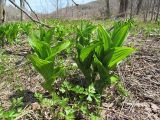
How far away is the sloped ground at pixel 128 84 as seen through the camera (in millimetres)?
2488

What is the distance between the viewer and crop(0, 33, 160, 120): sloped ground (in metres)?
2.49

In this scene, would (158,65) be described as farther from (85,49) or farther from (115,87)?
(85,49)

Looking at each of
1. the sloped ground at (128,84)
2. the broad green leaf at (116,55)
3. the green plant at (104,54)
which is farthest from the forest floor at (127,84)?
the broad green leaf at (116,55)

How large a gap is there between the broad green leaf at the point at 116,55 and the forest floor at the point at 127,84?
341 millimetres

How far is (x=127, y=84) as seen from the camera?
286cm

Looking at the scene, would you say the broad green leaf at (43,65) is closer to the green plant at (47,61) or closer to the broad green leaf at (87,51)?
the green plant at (47,61)

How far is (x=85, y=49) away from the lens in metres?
2.46

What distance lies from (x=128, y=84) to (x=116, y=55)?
0.51 metres

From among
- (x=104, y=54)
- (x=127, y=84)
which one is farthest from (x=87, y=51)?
Result: (x=127, y=84)

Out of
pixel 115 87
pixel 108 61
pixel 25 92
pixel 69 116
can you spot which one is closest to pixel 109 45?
pixel 108 61

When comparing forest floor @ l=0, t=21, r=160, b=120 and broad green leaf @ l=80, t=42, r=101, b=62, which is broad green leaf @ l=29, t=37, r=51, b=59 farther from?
forest floor @ l=0, t=21, r=160, b=120

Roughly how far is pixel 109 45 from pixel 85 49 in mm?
185

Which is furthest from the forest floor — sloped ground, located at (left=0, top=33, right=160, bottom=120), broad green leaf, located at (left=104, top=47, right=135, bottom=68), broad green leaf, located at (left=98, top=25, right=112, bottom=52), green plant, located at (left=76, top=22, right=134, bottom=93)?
broad green leaf, located at (left=98, top=25, right=112, bottom=52)

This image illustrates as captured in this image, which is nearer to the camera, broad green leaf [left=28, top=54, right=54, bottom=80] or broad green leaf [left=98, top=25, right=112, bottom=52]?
broad green leaf [left=28, top=54, right=54, bottom=80]
